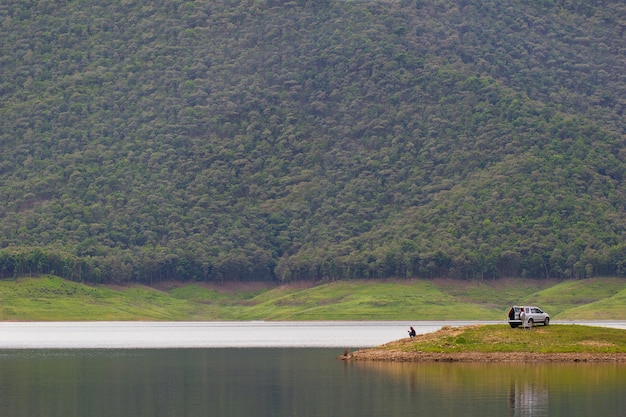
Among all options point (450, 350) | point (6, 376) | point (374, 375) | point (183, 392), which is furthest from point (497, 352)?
point (6, 376)

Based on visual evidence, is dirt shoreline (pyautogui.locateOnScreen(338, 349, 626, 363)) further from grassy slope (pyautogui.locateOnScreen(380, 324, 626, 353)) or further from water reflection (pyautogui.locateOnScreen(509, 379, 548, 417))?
water reflection (pyautogui.locateOnScreen(509, 379, 548, 417))

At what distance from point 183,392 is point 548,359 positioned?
35.5 meters

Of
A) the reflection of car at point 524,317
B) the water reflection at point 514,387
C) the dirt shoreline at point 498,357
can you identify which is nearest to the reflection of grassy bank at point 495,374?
the water reflection at point 514,387

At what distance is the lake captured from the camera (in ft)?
268

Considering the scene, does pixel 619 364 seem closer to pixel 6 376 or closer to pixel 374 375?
pixel 374 375

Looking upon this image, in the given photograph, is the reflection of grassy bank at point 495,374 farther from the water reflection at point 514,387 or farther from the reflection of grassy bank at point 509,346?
the reflection of grassy bank at point 509,346

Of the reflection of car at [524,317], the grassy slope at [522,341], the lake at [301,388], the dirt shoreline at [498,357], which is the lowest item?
the lake at [301,388]

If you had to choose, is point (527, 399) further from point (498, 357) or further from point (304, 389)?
point (498, 357)

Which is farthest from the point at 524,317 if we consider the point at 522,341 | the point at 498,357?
the point at 498,357

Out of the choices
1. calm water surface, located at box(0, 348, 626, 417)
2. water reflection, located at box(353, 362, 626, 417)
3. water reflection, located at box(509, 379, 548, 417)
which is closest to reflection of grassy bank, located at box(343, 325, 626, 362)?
water reflection, located at box(353, 362, 626, 417)

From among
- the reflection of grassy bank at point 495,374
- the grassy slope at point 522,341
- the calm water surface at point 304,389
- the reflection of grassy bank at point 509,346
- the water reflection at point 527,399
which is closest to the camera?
the water reflection at point 527,399

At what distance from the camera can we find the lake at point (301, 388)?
Result: 268ft

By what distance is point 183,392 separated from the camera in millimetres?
93562

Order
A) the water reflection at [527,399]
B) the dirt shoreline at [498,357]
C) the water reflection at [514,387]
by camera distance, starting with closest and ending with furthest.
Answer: the water reflection at [527,399], the water reflection at [514,387], the dirt shoreline at [498,357]
